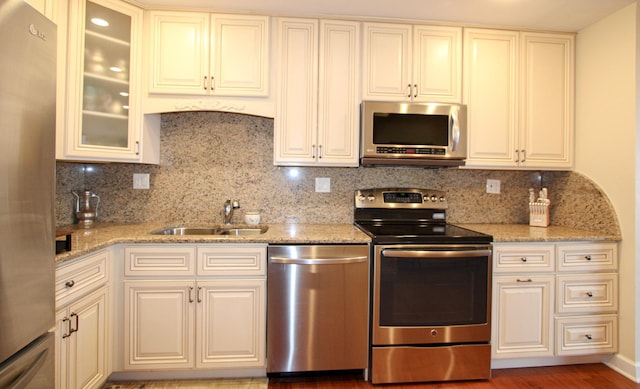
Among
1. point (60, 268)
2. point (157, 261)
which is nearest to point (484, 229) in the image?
point (157, 261)

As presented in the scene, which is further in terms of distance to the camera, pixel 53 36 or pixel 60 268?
pixel 60 268

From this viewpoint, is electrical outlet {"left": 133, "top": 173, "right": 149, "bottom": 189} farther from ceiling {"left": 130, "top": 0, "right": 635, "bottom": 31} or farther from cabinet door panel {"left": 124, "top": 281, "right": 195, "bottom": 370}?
ceiling {"left": 130, "top": 0, "right": 635, "bottom": 31}

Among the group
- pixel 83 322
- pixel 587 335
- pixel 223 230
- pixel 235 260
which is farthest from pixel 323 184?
pixel 587 335

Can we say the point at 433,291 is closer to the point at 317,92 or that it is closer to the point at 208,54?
the point at 317,92

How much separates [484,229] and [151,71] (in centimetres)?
254

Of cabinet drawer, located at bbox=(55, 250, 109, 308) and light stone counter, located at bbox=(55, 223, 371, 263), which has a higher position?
light stone counter, located at bbox=(55, 223, 371, 263)

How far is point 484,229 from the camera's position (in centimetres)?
227

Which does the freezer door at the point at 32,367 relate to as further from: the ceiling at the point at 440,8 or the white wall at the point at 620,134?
the white wall at the point at 620,134

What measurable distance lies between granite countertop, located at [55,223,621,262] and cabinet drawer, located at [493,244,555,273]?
2.2 inches

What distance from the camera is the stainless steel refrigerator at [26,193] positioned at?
95 cm

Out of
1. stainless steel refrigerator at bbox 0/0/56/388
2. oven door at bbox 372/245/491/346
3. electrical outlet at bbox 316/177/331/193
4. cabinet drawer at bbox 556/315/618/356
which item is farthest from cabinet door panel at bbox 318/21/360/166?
cabinet drawer at bbox 556/315/618/356

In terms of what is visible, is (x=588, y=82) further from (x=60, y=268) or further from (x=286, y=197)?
(x=60, y=268)

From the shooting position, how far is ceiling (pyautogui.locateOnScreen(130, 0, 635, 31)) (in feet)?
6.61

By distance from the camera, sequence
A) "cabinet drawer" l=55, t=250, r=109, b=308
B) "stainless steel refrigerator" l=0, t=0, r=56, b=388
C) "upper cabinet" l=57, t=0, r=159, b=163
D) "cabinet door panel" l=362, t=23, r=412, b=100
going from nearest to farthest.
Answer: "stainless steel refrigerator" l=0, t=0, r=56, b=388, "cabinet drawer" l=55, t=250, r=109, b=308, "upper cabinet" l=57, t=0, r=159, b=163, "cabinet door panel" l=362, t=23, r=412, b=100
